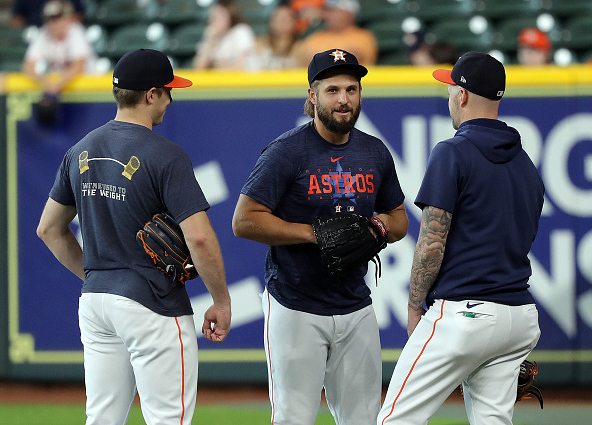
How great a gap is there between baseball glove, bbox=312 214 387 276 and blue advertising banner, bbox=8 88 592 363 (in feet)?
7.55

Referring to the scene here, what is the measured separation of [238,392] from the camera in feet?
19.1

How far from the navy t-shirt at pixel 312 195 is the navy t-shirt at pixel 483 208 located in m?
0.47

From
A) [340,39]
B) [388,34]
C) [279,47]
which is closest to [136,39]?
[279,47]

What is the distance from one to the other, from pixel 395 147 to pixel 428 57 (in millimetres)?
1704

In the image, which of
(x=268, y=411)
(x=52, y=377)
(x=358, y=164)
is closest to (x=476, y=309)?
(x=358, y=164)

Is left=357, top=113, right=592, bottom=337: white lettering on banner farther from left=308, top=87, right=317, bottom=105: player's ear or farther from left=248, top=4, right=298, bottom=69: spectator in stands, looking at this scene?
left=308, top=87, right=317, bottom=105: player's ear

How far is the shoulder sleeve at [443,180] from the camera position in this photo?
9.77 feet

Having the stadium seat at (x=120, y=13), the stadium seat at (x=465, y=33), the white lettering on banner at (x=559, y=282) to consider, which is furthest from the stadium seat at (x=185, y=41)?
the white lettering on banner at (x=559, y=282)

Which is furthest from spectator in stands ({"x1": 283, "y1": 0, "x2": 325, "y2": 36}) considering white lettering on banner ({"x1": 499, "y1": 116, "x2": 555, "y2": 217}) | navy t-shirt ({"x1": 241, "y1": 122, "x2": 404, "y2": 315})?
navy t-shirt ({"x1": 241, "y1": 122, "x2": 404, "y2": 315})

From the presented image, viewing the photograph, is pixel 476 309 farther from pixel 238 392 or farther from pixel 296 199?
pixel 238 392

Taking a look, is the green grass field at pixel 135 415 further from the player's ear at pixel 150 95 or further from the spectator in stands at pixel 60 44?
the spectator in stands at pixel 60 44

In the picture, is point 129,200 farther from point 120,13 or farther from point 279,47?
point 120,13

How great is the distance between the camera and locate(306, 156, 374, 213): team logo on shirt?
134 inches

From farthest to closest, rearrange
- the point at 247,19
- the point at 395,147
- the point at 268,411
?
the point at 247,19, the point at 395,147, the point at 268,411
